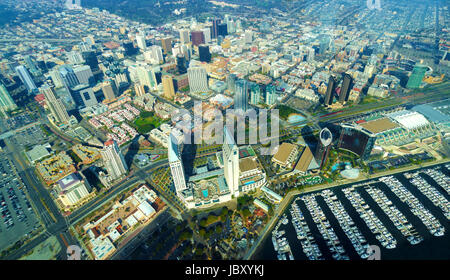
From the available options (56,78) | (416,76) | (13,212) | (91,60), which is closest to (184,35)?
(91,60)

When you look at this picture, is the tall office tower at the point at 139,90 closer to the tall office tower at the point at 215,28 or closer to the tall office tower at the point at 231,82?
the tall office tower at the point at 231,82

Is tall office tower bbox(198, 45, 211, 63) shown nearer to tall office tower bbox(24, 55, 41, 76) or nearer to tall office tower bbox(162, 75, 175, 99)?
tall office tower bbox(162, 75, 175, 99)

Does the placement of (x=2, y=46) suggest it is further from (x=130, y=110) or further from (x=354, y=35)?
(x=354, y=35)

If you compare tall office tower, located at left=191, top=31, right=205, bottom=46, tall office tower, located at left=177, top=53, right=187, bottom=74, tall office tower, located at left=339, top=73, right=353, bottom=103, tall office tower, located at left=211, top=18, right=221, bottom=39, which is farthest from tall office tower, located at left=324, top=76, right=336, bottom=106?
tall office tower, located at left=211, top=18, right=221, bottom=39

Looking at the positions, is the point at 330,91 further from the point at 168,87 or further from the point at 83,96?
the point at 83,96

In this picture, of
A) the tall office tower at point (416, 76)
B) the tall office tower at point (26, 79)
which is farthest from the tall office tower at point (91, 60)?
the tall office tower at point (416, 76)

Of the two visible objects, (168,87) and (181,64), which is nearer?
(168,87)
